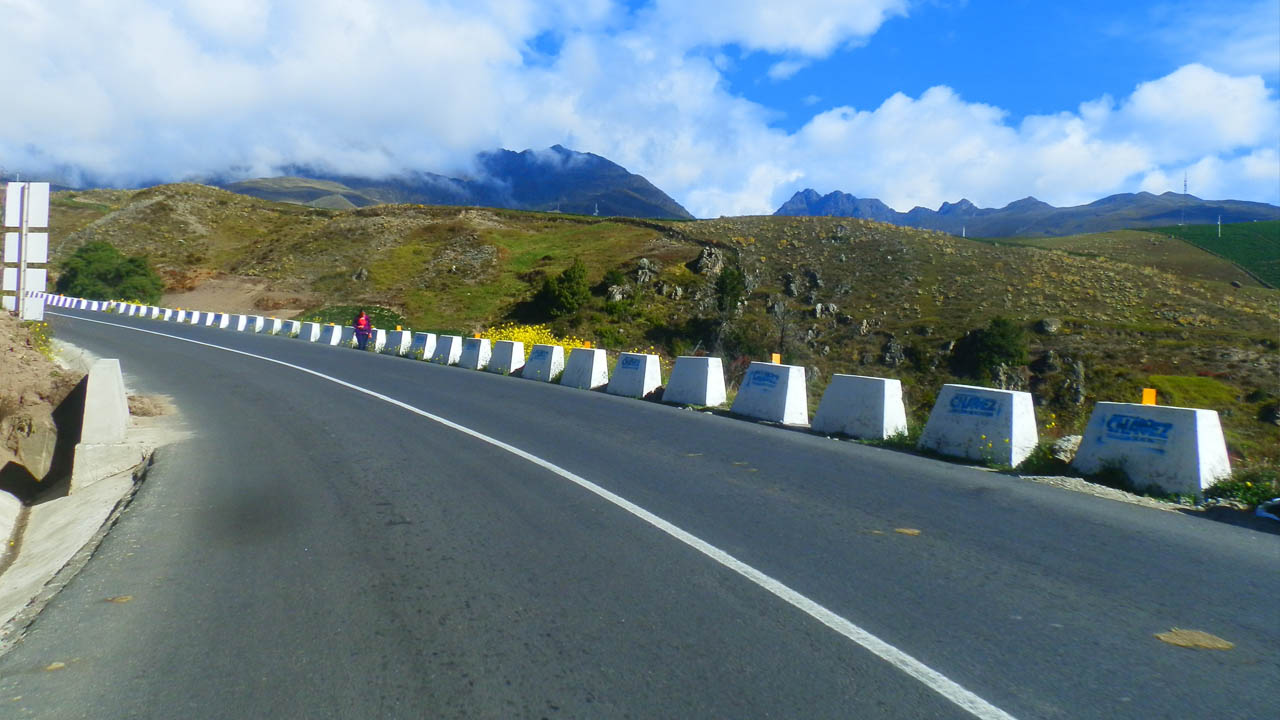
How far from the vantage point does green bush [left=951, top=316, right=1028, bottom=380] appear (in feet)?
133

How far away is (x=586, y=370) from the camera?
A: 20016 millimetres

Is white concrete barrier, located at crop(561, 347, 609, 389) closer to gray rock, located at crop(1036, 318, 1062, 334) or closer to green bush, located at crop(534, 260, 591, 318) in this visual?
gray rock, located at crop(1036, 318, 1062, 334)

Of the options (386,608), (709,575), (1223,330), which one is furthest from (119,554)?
(1223,330)

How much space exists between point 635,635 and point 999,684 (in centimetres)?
172

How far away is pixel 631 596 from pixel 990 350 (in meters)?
39.1

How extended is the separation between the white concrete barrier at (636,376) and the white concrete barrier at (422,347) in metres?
11.9

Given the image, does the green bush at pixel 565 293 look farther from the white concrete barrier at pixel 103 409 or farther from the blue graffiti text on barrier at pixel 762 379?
the white concrete barrier at pixel 103 409

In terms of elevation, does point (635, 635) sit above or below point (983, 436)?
below

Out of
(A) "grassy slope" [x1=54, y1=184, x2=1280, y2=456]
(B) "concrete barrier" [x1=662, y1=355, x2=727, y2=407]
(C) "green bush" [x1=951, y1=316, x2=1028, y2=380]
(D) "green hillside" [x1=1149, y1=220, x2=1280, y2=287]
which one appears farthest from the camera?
(D) "green hillside" [x1=1149, y1=220, x2=1280, y2=287]

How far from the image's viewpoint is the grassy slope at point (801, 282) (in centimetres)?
4197

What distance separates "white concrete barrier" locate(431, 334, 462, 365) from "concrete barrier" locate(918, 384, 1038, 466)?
61.0 ft

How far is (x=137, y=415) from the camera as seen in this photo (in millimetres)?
12992

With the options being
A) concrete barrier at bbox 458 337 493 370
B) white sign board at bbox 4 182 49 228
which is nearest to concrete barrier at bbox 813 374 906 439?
concrete barrier at bbox 458 337 493 370

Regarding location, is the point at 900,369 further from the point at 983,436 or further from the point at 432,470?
the point at 432,470
